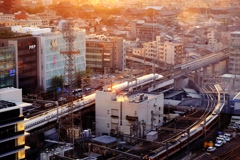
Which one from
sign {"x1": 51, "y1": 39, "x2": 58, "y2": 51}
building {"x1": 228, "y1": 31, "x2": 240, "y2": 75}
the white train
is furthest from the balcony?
building {"x1": 228, "y1": 31, "x2": 240, "y2": 75}

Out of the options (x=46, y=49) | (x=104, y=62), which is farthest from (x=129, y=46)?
(x=46, y=49)

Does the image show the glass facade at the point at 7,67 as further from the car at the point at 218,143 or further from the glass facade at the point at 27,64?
the car at the point at 218,143

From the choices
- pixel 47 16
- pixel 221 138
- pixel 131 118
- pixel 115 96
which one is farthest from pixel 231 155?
pixel 47 16

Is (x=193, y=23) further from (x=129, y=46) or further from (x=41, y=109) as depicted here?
(x=41, y=109)

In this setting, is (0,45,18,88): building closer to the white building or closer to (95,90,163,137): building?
the white building

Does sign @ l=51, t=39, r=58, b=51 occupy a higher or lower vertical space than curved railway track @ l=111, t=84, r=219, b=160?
higher

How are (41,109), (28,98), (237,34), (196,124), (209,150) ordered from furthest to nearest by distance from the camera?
(237,34), (28,98), (41,109), (196,124), (209,150)

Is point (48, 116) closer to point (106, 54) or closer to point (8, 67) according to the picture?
point (8, 67)
